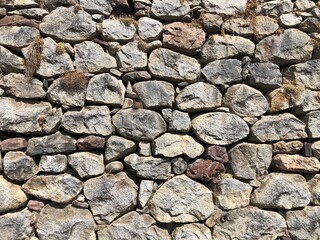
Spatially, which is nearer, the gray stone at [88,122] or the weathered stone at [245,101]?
the gray stone at [88,122]

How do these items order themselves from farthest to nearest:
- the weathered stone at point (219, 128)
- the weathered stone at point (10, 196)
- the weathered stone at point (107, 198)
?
the weathered stone at point (219, 128), the weathered stone at point (107, 198), the weathered stone at point (10, 196)

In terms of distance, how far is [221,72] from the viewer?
3.07 m

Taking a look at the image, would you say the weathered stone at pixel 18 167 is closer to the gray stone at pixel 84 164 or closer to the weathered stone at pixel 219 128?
the gray stone at pixel 84 164

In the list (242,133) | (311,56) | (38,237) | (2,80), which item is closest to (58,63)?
(2,80)

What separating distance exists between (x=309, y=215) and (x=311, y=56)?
1.58 meters

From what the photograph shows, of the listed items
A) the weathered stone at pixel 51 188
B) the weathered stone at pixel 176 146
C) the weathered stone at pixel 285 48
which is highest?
the weathered stone at pixel 285 48

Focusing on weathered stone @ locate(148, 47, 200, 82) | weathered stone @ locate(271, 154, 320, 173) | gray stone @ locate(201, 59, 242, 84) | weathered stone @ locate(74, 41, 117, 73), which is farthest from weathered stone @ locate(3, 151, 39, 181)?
weathered stone @ locate(271, 154, 320, 173)

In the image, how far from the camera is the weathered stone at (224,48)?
3098 millimetres

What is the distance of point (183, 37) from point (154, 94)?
648 millimetres

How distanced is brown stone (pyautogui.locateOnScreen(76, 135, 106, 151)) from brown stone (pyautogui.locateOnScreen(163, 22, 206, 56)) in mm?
1133

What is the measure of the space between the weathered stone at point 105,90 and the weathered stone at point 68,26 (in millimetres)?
440

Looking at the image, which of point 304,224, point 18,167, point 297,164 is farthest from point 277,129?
point 18,167

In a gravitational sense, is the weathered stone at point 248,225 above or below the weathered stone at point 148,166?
below

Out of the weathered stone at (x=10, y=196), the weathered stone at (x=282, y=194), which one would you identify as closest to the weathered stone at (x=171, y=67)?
the weathered stone at (x=282, y=194)
